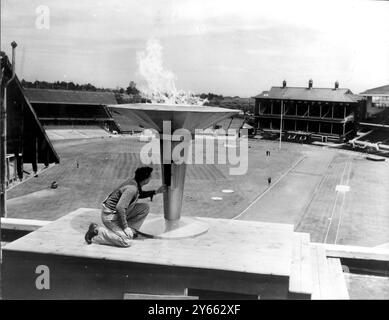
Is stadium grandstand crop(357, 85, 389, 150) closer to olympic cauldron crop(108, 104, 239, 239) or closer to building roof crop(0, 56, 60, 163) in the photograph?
olympic cauldron crop(108, 104, 239, 239)

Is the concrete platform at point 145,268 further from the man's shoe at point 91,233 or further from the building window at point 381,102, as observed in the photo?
the building window at point 381,102

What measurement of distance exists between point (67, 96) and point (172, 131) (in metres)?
56.5

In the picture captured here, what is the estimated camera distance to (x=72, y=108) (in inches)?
2371

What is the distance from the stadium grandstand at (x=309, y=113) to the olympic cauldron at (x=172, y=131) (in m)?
50.1

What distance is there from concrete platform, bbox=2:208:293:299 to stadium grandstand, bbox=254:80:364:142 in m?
51.3

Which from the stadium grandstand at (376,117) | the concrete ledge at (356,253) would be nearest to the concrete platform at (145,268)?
the concrete ledge at (356,253)

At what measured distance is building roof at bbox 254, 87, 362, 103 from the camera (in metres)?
56.4

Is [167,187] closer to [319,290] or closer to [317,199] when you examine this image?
[319,290]

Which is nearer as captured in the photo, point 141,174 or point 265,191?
point 141,174

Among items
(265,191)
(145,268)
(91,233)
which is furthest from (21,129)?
(265,191)

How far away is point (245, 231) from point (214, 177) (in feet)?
79.7

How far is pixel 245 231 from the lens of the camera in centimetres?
796

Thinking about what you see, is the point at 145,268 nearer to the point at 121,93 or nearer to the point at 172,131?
the point at 172,131
